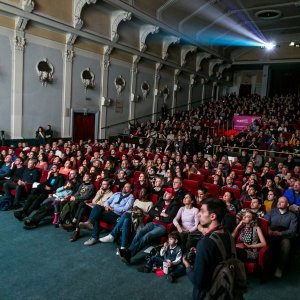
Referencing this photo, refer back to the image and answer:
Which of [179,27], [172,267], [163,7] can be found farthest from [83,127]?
[172,267]

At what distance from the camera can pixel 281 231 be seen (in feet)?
14.2

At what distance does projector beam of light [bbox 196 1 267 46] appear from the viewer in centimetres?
1789

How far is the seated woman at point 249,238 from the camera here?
3.77 metres

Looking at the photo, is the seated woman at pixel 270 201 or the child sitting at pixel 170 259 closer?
the child sitting at pixel 170 259

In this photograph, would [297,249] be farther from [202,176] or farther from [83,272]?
[83,272]

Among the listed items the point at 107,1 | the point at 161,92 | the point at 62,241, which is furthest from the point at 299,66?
the point at 62,241

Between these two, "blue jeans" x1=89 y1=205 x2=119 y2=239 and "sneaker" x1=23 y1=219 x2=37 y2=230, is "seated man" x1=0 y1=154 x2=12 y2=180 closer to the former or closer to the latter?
"sneaker" x1=23 y1=219 x2=37 y2=230

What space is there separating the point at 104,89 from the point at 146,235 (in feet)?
37.0

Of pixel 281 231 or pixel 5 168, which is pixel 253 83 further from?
pixel 281 231

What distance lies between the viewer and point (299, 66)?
2384cm

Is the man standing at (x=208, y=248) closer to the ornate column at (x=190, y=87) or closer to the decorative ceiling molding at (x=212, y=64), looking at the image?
the ornate column at (x=190, y=87)

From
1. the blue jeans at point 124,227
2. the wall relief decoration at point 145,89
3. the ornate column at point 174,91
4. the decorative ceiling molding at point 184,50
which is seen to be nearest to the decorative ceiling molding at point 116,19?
the wall relief decoration at point 145,89

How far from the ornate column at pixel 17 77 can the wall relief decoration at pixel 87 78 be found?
3067 mm

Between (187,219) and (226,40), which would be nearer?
(187,219)
